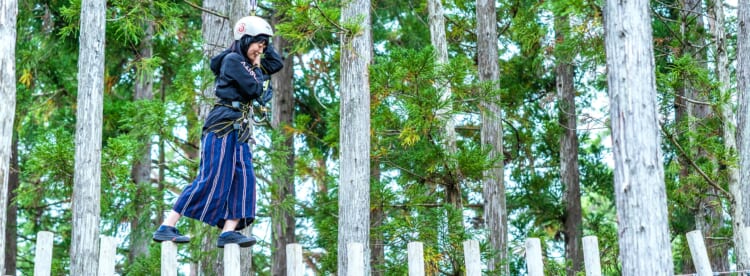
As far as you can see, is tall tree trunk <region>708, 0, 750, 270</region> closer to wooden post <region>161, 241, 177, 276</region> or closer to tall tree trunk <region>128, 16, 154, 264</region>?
tall tree trunk <region>128, 16, 154, 264</region>

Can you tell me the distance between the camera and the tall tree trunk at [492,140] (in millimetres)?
14352

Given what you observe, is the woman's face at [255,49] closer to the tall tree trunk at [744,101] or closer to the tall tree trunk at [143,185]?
the tall tree trunk at [744,101]

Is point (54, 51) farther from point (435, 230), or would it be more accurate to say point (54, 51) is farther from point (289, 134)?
point (435, 230)

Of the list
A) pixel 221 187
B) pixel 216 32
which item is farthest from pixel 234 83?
pixel 216 32

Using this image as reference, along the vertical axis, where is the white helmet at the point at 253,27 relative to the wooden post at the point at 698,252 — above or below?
above

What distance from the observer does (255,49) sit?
25.4 feet

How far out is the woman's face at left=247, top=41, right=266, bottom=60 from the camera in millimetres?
7715

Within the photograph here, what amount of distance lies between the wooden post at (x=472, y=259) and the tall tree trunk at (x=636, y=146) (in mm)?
976

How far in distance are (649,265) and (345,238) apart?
12.1 ft

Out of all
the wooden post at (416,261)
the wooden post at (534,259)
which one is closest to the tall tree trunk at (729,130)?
the wooden post at (534,259)

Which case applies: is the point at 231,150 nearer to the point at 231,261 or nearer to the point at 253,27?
the point at 253,27

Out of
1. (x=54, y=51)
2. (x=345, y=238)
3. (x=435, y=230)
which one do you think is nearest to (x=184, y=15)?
Answer: (x=54, y=51)

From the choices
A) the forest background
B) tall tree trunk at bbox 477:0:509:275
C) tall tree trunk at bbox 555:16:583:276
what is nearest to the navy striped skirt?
the forest background

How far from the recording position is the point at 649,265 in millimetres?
6695
